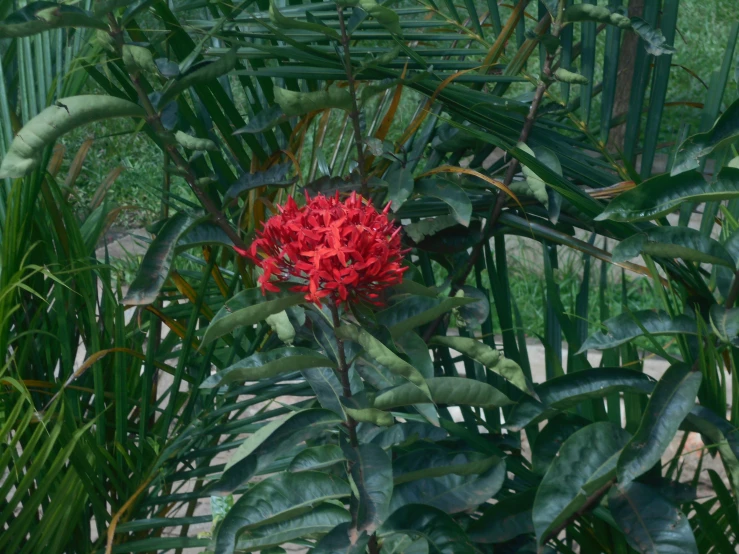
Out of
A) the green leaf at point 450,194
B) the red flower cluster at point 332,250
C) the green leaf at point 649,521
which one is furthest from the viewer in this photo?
the green leaf at point 450,194

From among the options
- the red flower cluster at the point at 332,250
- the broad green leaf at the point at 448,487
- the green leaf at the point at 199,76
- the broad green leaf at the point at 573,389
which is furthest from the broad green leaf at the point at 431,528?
the green leaf at the point at 199,76

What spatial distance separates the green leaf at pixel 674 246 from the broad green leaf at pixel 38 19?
517 millimetres

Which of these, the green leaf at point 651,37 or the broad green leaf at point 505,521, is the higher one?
the green leaf at point 651,37

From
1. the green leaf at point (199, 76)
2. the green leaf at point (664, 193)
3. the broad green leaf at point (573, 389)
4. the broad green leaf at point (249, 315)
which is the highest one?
the green leaf at point (199, 76)

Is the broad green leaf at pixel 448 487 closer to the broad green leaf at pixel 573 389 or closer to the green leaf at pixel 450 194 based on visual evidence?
the broad green leaf at pixel 573 389

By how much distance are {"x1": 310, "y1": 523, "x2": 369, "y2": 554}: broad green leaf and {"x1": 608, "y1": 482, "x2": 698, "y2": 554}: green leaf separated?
0.77 feet

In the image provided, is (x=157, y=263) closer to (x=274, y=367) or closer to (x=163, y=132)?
(x=163, y=132)

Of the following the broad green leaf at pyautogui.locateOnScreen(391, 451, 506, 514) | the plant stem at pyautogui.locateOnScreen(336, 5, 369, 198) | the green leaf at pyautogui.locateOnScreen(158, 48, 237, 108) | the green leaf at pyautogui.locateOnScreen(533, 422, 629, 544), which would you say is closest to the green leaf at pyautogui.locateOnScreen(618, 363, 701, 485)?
the green leaf at pyautogui.locateOnScreen(533, 422, 629, 544)

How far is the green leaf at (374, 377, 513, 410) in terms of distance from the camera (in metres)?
0.71

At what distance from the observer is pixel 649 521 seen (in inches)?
29.9

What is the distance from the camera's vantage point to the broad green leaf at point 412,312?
2.32 feet

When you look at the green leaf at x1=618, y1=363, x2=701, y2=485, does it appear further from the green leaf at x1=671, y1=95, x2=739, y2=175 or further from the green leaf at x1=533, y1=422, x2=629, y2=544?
the green leaf at x1=671, y1=95, x2=739, y2=175

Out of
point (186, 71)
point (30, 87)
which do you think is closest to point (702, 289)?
point (186, 71)

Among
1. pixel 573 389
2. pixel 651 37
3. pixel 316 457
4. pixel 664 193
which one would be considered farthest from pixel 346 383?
pixel 651 37
